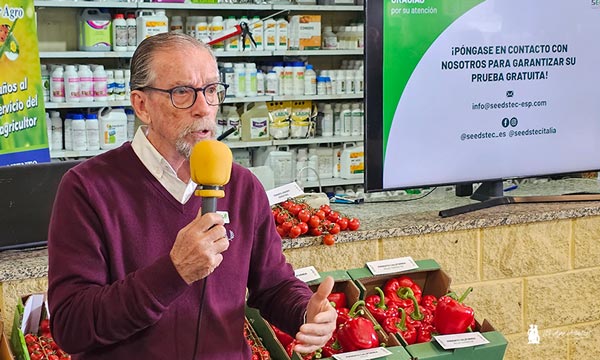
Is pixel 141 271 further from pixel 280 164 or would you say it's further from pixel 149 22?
pixel 280 164

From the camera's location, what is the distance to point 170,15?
6336 mm

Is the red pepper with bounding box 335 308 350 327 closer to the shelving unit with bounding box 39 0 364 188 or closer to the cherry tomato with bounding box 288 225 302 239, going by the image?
the cherry tomato with bounding box 288 225 302 239

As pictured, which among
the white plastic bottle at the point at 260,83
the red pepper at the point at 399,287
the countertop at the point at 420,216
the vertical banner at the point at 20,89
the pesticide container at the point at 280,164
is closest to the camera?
the countertop at the point at 420,216

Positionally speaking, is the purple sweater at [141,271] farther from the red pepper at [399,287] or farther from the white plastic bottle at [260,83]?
the white plastic bottle at [260,83]

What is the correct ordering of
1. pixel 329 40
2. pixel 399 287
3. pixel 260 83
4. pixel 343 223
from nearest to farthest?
pixel 399 287, pixel 343 223, pixel 260 83, pixel 329 40

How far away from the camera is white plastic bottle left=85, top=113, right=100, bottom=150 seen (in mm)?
5840

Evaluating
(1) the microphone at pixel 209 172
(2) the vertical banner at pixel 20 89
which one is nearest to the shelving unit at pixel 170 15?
(2) the vertical banner at pixel 20 89

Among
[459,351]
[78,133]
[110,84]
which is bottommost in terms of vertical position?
[459,351]

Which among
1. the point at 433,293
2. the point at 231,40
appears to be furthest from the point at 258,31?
the point at 433,293

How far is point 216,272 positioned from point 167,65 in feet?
1.49

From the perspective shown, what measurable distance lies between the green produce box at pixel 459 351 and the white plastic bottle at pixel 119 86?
12.5ft

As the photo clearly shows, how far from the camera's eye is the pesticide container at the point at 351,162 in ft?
22.4

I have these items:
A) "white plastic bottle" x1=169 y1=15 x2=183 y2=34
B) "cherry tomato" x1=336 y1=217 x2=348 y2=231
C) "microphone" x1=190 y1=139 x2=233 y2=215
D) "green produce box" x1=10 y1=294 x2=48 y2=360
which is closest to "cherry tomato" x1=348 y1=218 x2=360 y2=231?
"cherry tomato" x1=336 y1=217 x2=348 y2=231

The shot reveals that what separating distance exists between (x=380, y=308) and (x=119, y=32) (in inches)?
144
